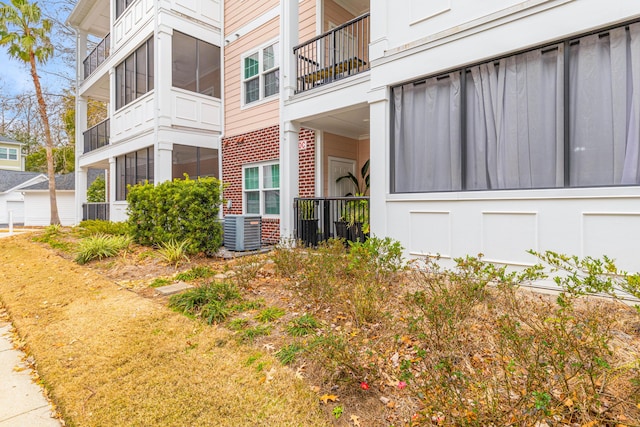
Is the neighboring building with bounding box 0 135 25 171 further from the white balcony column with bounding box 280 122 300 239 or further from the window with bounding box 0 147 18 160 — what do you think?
the white balcony column with bounding box 280 122 300 239

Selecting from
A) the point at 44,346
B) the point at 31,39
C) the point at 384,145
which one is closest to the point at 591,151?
the point at 384,145

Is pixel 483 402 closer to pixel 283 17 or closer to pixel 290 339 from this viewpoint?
pixel 290 339

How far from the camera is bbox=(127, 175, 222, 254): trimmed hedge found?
670 cm

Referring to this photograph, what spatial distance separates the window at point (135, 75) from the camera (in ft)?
32.3

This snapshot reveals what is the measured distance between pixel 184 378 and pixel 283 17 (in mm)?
7776

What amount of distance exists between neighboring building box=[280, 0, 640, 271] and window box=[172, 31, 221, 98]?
6.48 m

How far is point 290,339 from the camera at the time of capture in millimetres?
3094

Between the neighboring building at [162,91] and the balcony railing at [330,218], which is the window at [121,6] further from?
the balcony railing at [330,218]

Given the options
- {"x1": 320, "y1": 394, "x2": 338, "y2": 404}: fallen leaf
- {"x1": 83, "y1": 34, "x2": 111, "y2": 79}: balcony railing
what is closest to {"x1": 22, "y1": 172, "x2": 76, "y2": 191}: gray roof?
{"x1": 83, "y1": 34, "x2": 111, "y2": 79}: balcony railing

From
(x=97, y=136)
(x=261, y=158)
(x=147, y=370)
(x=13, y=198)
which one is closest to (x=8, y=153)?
(x=13, y=198)

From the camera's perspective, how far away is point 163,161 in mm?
9305

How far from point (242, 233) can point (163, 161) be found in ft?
12.2

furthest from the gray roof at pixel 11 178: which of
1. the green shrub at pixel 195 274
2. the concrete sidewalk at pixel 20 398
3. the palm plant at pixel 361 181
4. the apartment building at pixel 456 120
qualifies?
the concrete sidewalk at pixel 20 398

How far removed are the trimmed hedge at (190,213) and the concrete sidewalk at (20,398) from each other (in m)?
3.62
